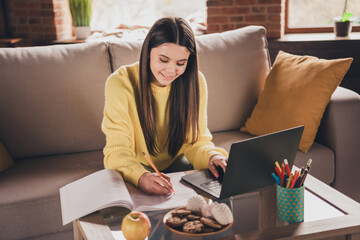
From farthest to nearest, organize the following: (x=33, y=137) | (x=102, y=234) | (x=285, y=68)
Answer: (x=285, y=68), (x=33, y=137), (x=102, y=234)

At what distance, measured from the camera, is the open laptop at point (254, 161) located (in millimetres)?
1132

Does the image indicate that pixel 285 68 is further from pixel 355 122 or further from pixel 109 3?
pixel 109 3

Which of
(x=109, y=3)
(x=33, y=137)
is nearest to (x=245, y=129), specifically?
(x=33, y=137)

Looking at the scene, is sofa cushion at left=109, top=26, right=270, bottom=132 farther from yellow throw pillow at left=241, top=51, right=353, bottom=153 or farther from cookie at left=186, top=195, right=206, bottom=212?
cookie at left=186, top=195, right=206, bottom=212

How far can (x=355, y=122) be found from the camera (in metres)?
2.02

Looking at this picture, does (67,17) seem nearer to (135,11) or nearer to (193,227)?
(135,11)

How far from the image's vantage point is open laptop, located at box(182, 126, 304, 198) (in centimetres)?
113

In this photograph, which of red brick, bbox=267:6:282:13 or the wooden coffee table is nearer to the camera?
the wooden coffee table

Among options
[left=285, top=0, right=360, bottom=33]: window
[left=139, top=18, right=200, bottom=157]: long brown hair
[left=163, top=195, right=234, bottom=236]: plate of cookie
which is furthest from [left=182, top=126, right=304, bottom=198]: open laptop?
[left=285, top=0, right=360, bottom=33]: window

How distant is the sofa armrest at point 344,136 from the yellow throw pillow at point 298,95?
0.19 ft

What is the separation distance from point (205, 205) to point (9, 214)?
0.86 m

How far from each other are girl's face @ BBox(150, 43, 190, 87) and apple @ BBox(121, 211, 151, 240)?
1.93 feet

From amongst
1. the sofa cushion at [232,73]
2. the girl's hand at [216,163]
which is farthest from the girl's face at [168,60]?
the sofa cushion at [232,73]

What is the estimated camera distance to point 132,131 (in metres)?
1.59
